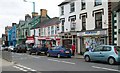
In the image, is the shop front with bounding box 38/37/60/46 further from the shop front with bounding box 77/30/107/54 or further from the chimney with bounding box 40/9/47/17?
the chimney with bounding box 40/9/47/17

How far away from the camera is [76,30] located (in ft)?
115

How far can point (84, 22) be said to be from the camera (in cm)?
3366

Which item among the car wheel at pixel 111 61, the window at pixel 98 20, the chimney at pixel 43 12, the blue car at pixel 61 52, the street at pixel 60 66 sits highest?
the chimney at pixel 43 12

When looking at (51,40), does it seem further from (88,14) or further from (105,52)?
(105,52)

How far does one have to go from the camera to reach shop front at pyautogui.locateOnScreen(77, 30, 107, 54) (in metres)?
29.5

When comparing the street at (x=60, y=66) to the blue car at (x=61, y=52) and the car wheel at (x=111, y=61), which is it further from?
the blue car at (x=61, y=52)

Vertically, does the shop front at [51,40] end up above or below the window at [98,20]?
below

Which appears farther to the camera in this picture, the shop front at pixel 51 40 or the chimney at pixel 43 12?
the chimney at pixel 43 12

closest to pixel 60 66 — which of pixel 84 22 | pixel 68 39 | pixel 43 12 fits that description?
pixel 84 22

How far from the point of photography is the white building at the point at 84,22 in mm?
29797

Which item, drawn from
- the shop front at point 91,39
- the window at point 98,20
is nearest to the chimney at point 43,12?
the shop front at point 91,39

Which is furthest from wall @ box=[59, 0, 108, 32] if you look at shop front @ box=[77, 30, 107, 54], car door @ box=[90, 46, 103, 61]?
car door @ box=[90, 46, 103, 61]

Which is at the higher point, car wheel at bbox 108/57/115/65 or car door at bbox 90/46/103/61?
car door at bbox 90/46/103/61

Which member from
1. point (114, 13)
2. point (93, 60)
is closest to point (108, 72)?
point (93, 60)
